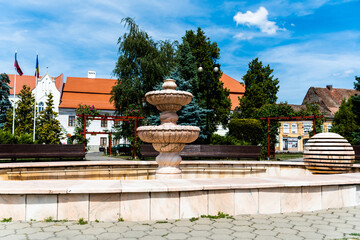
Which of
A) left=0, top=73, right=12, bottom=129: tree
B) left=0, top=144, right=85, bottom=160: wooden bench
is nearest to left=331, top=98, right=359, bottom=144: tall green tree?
left=0, top=144, right=85, bottom=160: wooden bench

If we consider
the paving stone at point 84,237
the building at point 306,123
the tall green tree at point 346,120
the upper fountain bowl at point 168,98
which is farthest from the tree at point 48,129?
Answer: the tall green tree at point 346,120

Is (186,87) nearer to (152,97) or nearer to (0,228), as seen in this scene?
(152,97)

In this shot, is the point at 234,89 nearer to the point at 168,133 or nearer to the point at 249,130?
the point at 249,130

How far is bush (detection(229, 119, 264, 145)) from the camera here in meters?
31.1

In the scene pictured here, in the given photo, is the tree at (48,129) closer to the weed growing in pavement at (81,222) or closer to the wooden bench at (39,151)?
the wooden bench at (39,151)

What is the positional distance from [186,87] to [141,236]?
22.7 meters

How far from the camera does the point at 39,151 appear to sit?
15.0 metres

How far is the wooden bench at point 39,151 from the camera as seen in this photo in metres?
14.5

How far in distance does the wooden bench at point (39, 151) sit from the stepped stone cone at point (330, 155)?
11.7m

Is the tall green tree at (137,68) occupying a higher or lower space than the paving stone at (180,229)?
higher

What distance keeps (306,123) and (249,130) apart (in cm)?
2233

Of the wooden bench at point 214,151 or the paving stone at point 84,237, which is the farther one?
the wooden bench at point 214,151

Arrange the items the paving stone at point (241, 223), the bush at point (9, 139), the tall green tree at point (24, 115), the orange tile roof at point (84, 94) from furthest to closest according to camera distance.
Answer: the orange tile roof at point (84, 94), the tall green tree at point (24, 115), the bush at point (9, 139), the paving stone at point (241, 223)

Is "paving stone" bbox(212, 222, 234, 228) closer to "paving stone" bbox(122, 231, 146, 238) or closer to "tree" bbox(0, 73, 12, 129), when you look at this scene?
"paving stone" bbox(122, 231, 146, 238)
